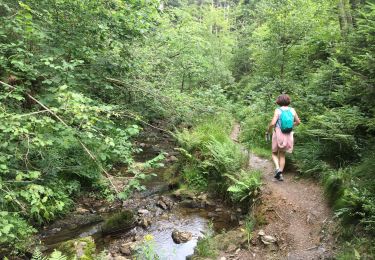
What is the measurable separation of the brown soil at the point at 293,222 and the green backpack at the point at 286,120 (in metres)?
1.47

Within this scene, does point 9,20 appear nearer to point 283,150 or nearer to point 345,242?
point 283,150

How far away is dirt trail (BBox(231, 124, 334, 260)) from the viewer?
578cm

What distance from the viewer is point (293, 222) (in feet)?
21.8

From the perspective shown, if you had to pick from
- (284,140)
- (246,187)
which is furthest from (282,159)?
(246,187)

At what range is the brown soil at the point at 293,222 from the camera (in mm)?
5789

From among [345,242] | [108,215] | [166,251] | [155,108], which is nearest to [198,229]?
[166,251]

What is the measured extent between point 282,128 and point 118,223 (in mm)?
5055

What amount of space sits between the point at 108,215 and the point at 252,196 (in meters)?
4.21

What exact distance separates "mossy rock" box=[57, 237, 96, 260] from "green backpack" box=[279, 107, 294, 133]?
17.7 feet

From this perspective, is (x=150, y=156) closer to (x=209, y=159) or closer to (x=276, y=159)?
(x=209, y=159)

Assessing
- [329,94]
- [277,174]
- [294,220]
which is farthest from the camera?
[329,94]

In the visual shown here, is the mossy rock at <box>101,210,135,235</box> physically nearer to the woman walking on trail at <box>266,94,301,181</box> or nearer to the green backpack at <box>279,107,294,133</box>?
the woman walking on trail at <box>266,94,301,181</box>

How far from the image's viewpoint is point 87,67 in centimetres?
937

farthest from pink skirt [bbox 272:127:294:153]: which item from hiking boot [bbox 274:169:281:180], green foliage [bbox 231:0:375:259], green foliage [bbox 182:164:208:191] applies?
green foliage [bbox 182:164:208:191]
